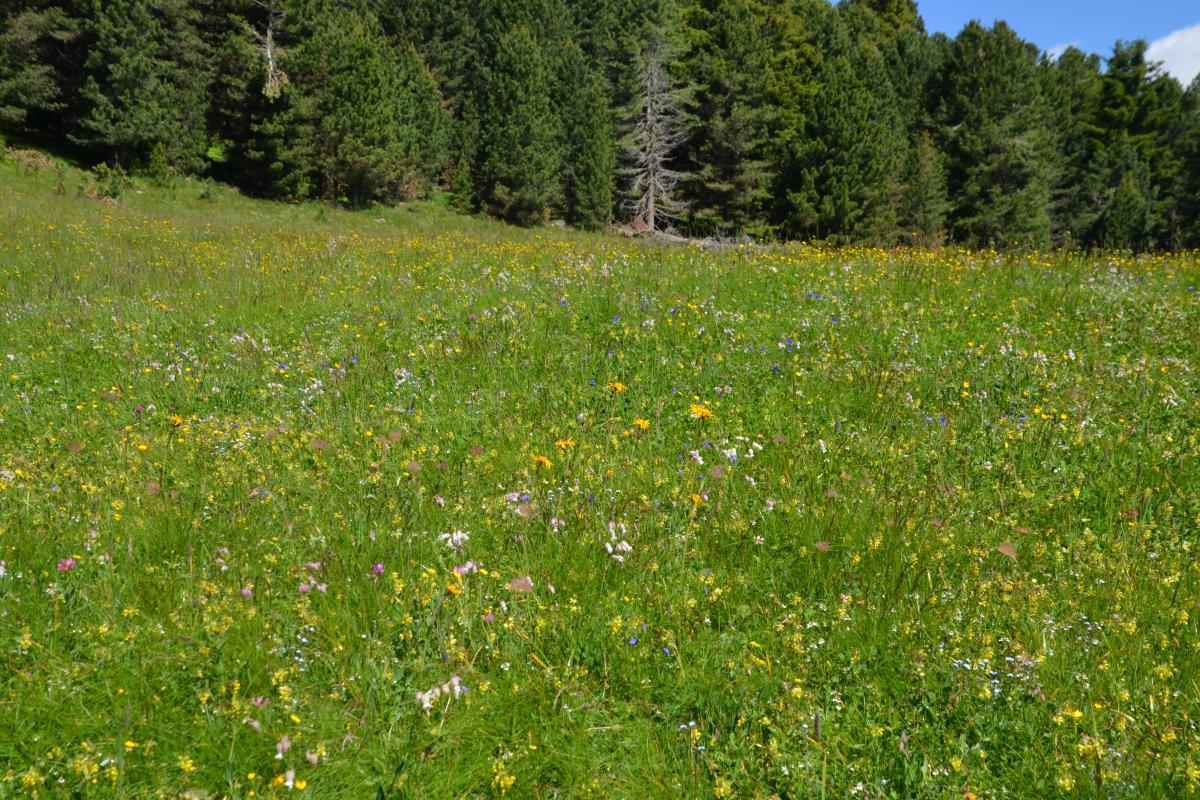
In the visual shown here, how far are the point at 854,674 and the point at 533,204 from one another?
133ft

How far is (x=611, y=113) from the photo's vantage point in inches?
1734

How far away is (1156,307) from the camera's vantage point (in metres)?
7.42

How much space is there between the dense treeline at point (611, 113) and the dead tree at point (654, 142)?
0.82 ft

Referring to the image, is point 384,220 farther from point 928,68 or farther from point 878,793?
point 928,68

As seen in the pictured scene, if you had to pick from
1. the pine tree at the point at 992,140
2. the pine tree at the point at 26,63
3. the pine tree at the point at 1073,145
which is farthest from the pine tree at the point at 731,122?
the pine tree at the point at 26,63

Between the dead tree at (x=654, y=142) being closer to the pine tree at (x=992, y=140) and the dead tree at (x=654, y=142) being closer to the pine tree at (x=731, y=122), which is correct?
Result: the pine tree at (x=731, y=122)

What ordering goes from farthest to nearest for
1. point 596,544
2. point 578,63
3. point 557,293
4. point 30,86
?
point 578,63 < point 30,86 < point 557,293 < point 596,544

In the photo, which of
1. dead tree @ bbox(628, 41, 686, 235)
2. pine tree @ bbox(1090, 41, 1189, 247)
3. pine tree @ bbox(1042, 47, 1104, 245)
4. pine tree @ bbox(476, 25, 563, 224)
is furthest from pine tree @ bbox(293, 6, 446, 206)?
pine tree @ bbox(1090, 41, 1189, 247)

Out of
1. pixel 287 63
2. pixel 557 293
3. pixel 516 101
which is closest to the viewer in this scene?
pixel 557 293

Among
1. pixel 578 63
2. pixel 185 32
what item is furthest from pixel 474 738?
pixel 578 63

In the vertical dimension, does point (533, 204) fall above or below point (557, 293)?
above

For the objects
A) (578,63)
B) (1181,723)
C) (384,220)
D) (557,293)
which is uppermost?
(578,63)

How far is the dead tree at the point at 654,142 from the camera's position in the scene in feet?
143

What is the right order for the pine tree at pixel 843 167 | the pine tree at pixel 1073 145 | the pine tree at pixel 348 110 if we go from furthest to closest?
the pine tree at pixel 1073 145 → the pine tree at pixel 843 167 → the pine tree at pixel 348 110
